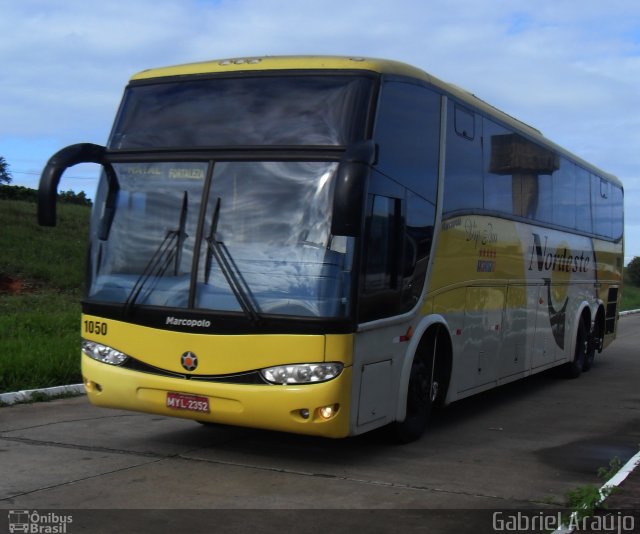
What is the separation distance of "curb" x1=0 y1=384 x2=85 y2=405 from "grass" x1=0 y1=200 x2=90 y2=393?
283mm

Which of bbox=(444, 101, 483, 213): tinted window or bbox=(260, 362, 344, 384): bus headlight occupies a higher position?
bbox=(444, 101, 483, 213): tinted window

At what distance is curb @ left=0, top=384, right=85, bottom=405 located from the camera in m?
10.2

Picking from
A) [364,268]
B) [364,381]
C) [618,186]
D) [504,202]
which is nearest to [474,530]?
[364,381]

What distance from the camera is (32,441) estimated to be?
26.8 feet

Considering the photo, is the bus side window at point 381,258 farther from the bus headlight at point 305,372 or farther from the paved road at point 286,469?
the paved road at point 286,469

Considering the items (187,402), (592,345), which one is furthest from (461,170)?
(592,345)

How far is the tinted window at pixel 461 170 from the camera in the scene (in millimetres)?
9031

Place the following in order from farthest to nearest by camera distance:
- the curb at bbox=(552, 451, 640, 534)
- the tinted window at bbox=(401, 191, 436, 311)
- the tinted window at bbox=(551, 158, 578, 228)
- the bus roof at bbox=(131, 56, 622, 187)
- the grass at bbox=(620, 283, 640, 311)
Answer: the grass at bbox=(620, 283, 640, 311) → the tinted window at bbox=(551, 158, 578, 228) → the tinted window at bbox=(401, 191, 436, 311) → the bus roof at bbox=(131, 56, 622, 187) → the curb at bbox=(552, 451, 640, 534)

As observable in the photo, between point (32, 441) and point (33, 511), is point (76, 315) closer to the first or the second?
point (32, 441)

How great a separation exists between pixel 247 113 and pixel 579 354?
30.8 ft

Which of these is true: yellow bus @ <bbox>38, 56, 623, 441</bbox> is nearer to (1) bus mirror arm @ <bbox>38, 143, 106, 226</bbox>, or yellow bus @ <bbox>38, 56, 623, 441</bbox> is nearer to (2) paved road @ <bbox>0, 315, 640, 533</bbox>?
(1) bus mirror arm @ <bbox>38, 143, 106, 226</bbox>

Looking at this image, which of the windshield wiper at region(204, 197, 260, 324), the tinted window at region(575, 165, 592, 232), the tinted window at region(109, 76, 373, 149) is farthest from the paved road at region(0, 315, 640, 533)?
the tinted window at region(575, 165, 592, 232)

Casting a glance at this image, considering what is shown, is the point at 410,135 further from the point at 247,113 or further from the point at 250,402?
the point at 250,402

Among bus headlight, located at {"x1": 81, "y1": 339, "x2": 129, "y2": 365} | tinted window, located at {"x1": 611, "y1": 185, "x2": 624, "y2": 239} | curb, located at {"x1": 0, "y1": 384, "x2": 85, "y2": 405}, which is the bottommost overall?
curb, located at {"x1": 0, "y1": 384, "x2": 85, "y2": 405}
